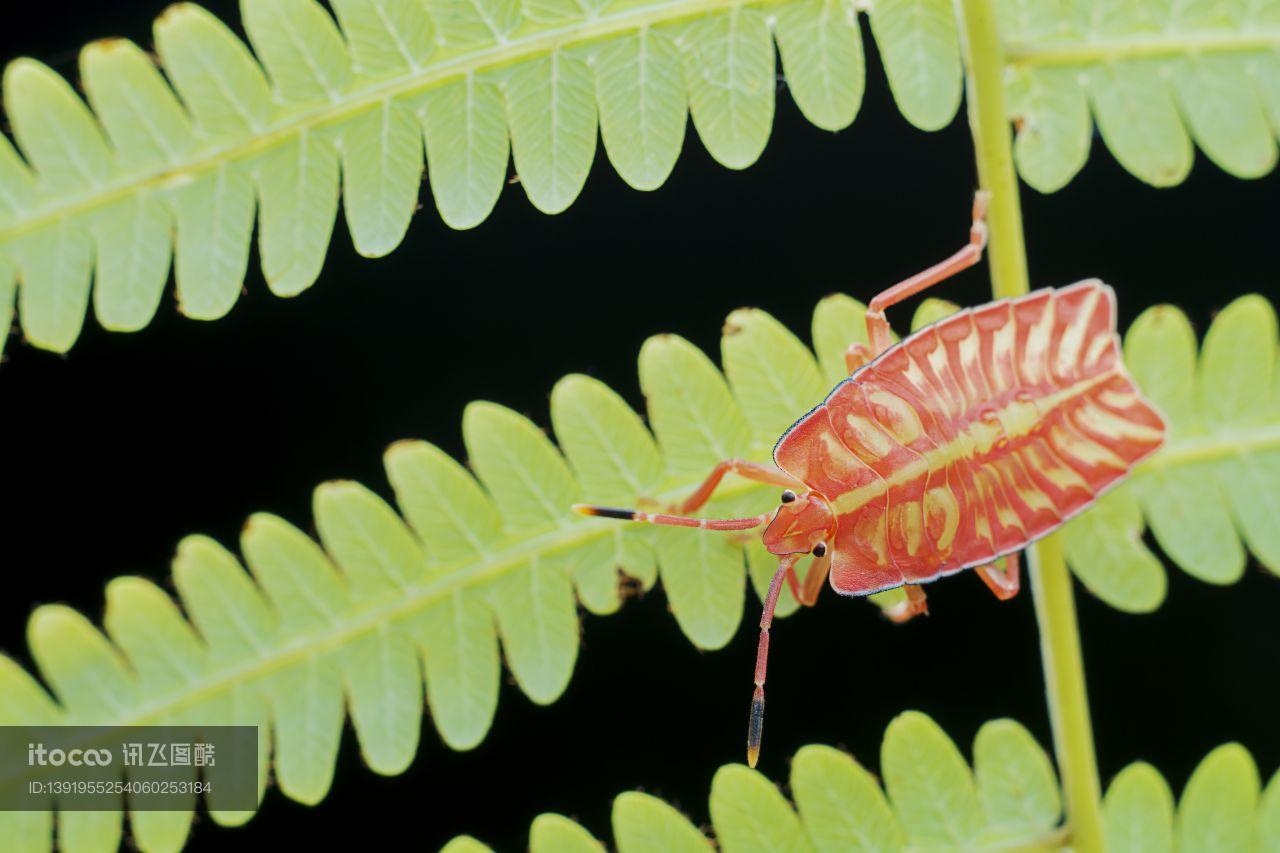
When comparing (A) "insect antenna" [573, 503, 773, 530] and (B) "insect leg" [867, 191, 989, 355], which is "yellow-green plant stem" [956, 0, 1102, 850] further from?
(A) "insect antenna" [573, 503, 773, 530]

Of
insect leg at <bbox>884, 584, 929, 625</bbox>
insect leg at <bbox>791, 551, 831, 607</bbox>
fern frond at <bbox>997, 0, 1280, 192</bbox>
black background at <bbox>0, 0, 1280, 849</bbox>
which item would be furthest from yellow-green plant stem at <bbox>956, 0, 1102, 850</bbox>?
black background at <bbox>0, 0, 1280, 849</bbox>

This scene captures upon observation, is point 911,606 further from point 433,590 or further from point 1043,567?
point 433,590

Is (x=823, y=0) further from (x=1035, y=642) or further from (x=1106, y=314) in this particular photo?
(x=1035, y=642)

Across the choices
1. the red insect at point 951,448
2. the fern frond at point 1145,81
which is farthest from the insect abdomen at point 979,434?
the fern frond at point 1145,81

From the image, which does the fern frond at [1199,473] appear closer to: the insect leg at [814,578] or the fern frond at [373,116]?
the insect leg at [814,578]

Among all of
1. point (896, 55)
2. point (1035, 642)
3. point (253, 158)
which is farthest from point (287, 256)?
point (1035, 642)

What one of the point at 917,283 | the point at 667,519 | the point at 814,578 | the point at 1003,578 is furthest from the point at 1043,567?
the point at 667,519
